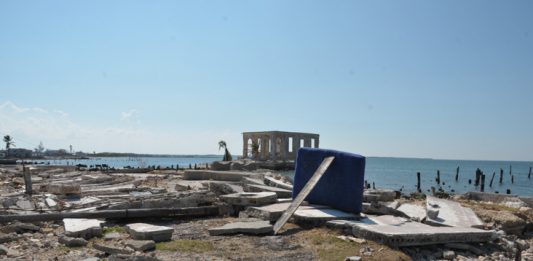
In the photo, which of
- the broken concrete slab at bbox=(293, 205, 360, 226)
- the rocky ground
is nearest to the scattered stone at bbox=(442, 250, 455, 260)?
the rocky ground

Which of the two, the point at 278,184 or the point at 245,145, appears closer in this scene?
the point at 278,184

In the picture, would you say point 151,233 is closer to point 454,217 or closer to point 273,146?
point 454,217

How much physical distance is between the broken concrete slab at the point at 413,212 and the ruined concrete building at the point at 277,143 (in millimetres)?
41741

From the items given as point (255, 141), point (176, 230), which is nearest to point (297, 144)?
point (255, 141)

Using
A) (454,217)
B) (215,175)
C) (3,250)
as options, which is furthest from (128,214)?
(215,175)

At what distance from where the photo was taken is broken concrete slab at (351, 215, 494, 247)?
21.2ft

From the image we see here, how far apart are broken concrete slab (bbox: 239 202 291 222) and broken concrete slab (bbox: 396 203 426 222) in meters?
2.68

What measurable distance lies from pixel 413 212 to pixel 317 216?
2.93 meters

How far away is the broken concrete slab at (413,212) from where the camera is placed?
898 cm

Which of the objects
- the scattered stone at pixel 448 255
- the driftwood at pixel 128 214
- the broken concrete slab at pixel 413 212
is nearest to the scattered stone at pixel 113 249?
the driftwood at pixel 128 214

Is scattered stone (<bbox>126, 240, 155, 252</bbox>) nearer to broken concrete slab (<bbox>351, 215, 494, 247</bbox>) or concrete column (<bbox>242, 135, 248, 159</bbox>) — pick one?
broken concrete slab (<bbox>351, 215, 494, 247</bbox>)

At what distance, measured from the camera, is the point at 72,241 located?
647 cm

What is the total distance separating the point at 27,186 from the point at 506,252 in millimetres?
12842

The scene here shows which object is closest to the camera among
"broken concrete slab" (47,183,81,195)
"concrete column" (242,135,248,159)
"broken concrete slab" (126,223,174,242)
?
"broken concrete slab" (126,223,174,242)
